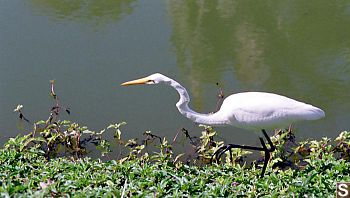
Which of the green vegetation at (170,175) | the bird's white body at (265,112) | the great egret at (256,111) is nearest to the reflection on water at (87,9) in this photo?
the green vegetation at (170,175)

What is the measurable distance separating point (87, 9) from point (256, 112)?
9.73 ft

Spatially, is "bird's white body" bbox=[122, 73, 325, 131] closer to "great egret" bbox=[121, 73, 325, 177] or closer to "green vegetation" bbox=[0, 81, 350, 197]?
"great egret" bbox=[121, 73, 325, 177]

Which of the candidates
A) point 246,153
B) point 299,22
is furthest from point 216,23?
point 246,153

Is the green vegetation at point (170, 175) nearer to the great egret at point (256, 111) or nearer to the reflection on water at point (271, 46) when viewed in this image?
the great egret at point (256, 111)

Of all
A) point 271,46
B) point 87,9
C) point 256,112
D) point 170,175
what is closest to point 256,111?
point 256,112

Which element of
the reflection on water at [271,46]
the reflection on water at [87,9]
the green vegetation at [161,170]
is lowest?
the green vegetation at [161,170]

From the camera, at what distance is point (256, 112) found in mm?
2875

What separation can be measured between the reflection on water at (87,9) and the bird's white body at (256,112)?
2432 millimetres

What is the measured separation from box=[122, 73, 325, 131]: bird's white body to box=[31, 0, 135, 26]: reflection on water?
243 centimetres

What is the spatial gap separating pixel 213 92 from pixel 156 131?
555mm

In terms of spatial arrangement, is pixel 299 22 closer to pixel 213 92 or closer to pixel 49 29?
pixel 213 92

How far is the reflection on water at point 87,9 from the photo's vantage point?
532 centimetres

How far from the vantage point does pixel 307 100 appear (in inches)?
158

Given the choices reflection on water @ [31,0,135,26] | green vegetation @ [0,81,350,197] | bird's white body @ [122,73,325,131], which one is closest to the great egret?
bird's white body @ [122,73,325,131]
